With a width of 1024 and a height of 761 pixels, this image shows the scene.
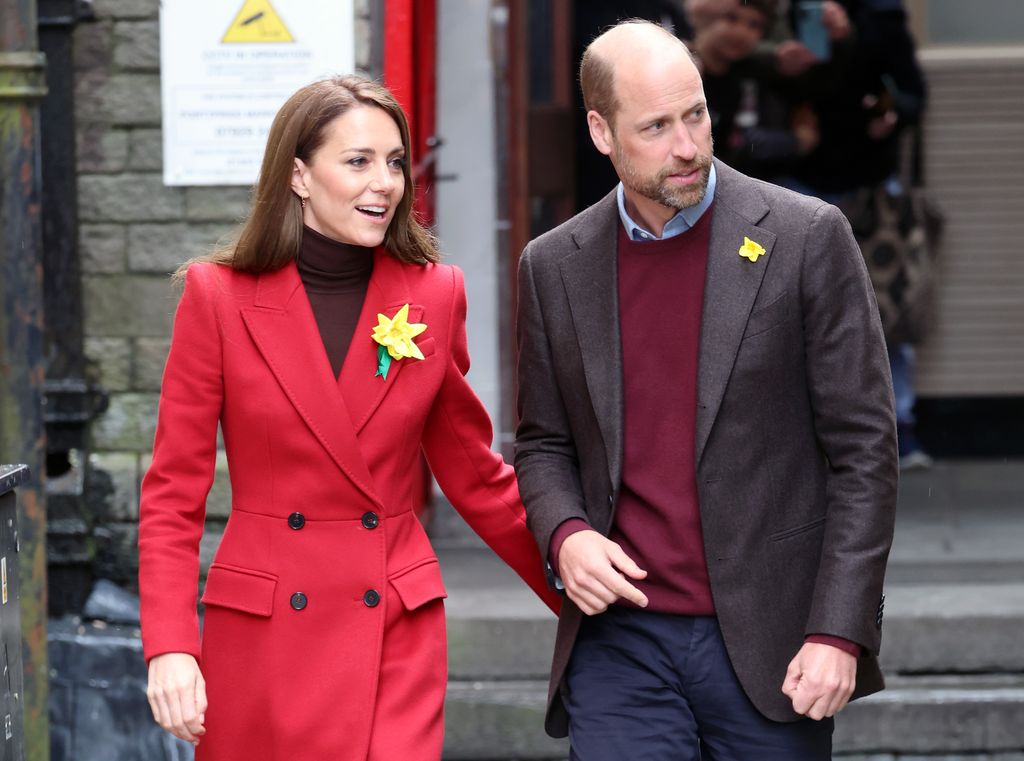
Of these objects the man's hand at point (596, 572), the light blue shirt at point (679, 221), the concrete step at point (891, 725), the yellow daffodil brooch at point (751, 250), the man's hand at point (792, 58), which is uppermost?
the man's hand at point (792, 58)

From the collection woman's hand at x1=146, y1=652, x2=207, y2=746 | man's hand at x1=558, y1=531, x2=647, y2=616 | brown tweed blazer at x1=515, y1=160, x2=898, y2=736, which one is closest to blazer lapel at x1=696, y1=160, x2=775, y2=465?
brown tweed blazer at x1=515, y1=160, x2=898, y2=736

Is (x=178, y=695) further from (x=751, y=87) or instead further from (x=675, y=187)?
(x=751, y=87)

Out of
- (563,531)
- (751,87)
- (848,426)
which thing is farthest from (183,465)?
(751,87)

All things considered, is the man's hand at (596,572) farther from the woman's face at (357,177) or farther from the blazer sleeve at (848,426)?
the woman's face at (357,177)

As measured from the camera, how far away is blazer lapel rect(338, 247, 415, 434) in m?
3.51

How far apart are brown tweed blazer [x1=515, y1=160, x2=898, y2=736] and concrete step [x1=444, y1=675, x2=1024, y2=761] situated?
2.28m

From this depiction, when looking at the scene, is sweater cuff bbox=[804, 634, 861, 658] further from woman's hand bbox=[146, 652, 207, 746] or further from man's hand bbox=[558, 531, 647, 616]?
woman's hand bbox=[146, 652, 207, 746]

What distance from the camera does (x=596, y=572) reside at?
131 inches

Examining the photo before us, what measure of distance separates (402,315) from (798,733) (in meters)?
1.14

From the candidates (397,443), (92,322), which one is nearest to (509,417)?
(92,322)

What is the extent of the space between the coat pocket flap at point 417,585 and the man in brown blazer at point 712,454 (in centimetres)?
23

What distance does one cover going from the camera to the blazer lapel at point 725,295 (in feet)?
11.0

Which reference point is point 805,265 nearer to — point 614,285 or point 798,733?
point 614,285

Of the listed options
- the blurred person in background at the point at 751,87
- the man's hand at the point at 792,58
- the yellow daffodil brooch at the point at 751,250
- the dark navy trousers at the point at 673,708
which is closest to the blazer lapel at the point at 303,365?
the dark navy trousers at the point at 673,708
